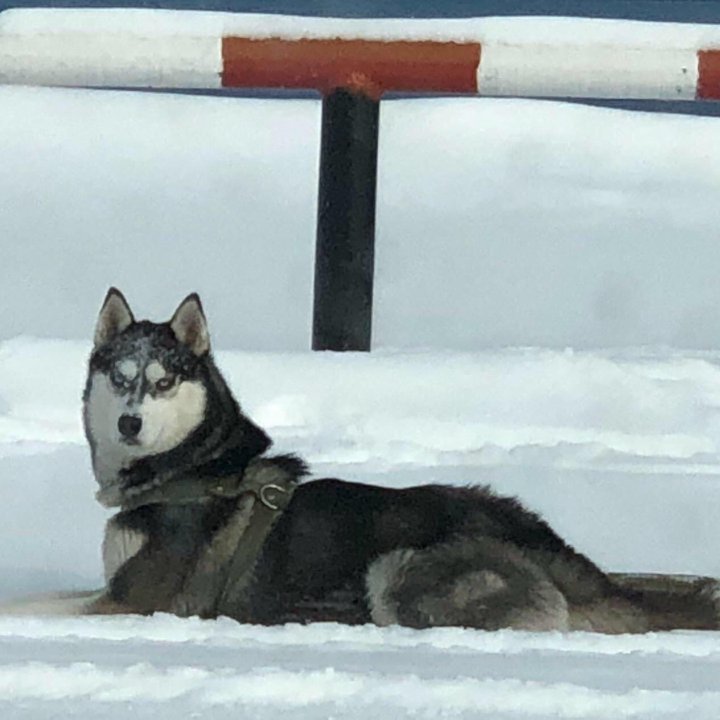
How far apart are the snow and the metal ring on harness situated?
0.30 meters

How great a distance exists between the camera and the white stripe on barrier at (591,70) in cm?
349

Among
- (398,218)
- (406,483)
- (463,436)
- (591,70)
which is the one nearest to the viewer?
(406,483)

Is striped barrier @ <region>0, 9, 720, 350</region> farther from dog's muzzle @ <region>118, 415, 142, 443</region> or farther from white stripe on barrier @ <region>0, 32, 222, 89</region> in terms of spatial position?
dog's muzzle @ <region>118, 415, 142, 443</region>

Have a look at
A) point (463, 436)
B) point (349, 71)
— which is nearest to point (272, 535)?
point (463, 436)

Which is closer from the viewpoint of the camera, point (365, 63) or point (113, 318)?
point (113, 318)

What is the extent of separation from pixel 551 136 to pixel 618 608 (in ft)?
A: 12.0

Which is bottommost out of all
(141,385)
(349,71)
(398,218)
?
(141,385)

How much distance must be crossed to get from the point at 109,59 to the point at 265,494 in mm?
1585

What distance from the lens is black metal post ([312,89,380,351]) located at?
3.59 meters

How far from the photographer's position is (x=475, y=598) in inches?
83.7

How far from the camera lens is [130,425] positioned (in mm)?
2381

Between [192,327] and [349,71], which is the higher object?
[349,71]

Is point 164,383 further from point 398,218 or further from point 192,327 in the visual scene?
point 398,218

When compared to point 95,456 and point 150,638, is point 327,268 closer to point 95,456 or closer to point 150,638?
point 95,456
